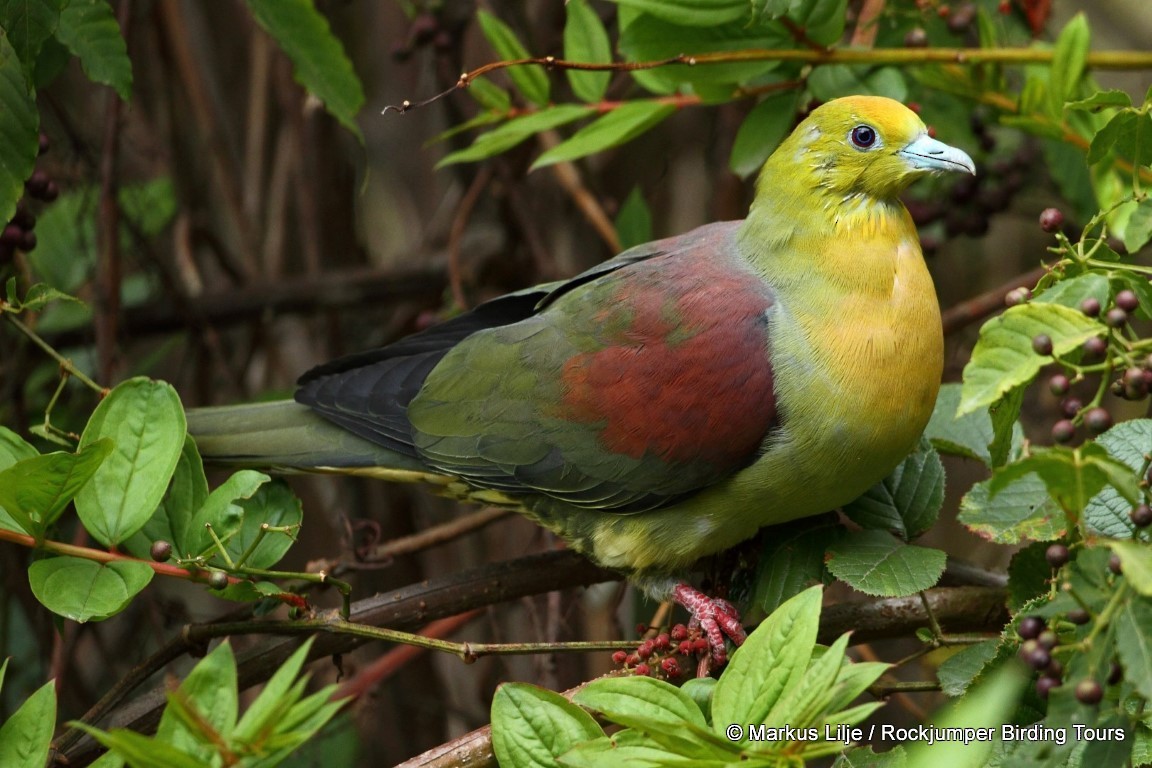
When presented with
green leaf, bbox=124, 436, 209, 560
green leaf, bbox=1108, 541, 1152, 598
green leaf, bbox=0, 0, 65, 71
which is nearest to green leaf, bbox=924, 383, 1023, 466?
green leaf, bbox=1108, 541, 1152, 598

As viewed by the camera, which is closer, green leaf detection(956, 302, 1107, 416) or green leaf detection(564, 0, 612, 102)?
green leaf detection(956, 302, 1107, 416)

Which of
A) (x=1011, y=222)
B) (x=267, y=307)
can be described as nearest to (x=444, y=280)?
(x=267, y=307)

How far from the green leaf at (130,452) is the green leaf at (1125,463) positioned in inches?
55.6

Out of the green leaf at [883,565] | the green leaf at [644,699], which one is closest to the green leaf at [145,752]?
the green leaf at [644,699]

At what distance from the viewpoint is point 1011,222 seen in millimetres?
4215

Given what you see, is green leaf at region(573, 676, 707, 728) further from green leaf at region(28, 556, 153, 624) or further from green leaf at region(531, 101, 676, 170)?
green leaf at region(531, 101, 676, 170)

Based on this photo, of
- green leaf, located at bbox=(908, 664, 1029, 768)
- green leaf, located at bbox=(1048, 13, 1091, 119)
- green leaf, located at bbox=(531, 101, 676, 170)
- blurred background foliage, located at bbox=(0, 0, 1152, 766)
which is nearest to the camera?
green leaf, located at bbox=(908, 664, 1029, 768)

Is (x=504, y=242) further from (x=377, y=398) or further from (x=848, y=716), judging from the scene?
(x=848, y=716)

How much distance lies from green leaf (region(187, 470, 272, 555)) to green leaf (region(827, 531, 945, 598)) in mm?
972

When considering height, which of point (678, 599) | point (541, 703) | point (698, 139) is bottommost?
point (678, 599)

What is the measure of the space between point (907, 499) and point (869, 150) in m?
0.67

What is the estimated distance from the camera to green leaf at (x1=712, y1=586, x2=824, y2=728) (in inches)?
54.9

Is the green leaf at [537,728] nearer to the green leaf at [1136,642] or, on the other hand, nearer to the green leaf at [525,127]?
the green leaf at [1136,642]

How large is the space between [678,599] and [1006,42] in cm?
151
